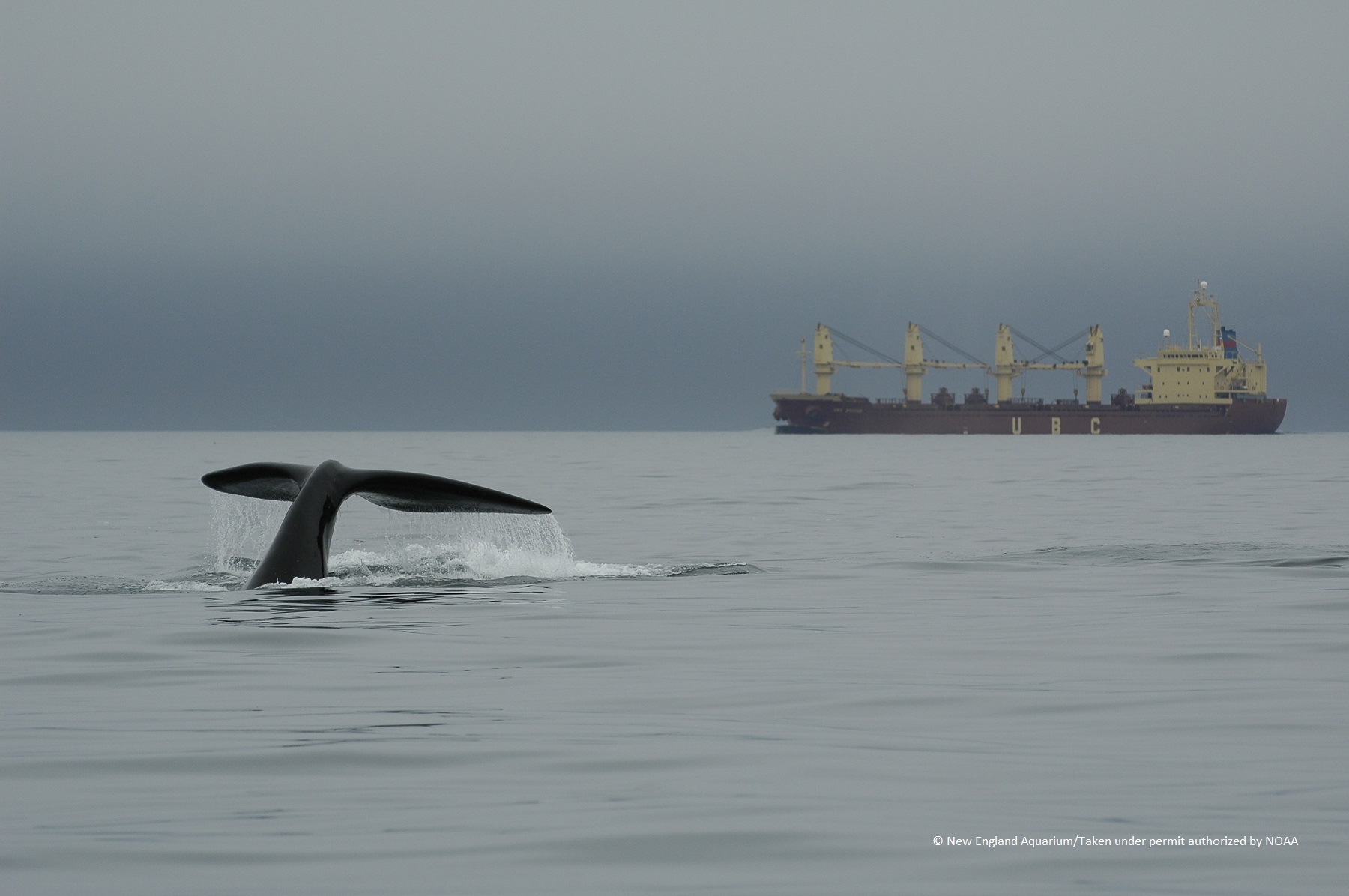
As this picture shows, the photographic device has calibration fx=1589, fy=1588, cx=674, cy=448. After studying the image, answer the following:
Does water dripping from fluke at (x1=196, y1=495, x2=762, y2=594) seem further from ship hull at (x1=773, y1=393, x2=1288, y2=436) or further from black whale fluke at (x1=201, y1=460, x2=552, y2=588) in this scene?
ship hull at (x1=773, y1=393, x2=1288, y2=436)

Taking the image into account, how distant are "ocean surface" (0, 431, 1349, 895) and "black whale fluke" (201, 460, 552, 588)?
1.13ft

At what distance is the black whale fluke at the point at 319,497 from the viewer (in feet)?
38.5

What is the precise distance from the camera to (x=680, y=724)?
23.5ft

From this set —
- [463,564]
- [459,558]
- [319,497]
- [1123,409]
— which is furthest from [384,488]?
[1123,409]

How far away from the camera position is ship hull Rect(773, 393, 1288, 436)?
132 m

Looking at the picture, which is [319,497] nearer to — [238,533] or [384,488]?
[384,488]

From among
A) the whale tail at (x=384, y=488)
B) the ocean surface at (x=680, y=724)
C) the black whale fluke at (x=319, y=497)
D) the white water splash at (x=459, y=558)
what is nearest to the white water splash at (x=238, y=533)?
the white water splash at (x=459, y=558)

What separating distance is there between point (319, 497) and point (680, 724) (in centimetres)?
652

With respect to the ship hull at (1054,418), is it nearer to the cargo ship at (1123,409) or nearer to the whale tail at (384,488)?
the cargo ship at (1123,409)

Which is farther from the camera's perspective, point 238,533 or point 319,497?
point 238,533

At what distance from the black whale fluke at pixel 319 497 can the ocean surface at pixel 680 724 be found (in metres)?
0.34

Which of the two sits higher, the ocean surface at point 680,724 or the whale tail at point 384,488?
the whale tail at point 384,488

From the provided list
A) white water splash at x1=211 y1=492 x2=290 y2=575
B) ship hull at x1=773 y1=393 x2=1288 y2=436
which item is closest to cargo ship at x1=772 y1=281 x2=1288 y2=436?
ship hull at x1=773 y1=393 x2=1288 y2=436

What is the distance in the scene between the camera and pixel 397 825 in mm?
5055
